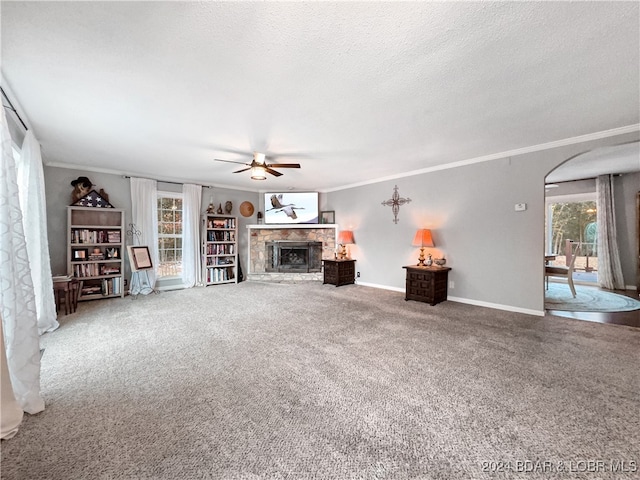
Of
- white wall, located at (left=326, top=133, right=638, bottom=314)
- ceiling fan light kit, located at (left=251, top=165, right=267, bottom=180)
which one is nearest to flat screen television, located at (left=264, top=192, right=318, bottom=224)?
white wall, located at (left=326, top=133, right=638, bottom=314)

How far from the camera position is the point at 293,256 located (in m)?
7.16

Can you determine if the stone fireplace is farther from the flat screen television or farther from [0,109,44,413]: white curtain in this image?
[0,109,44,413]: white curtain

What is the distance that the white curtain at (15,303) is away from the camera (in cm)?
177

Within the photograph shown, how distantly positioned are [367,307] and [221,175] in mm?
3935

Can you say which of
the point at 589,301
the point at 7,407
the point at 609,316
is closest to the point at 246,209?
the point at 7,407

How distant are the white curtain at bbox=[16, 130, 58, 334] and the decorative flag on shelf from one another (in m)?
1.85

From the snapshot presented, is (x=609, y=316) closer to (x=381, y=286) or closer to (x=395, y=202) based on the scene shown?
(x=381, y=286)

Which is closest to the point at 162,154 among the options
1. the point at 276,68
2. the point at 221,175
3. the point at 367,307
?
the point at 221,175

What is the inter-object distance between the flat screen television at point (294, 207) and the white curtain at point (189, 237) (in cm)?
183

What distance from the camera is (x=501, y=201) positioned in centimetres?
418

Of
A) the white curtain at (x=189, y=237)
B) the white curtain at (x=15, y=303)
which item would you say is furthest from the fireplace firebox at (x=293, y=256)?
the white curtain at (x=15, y=303)

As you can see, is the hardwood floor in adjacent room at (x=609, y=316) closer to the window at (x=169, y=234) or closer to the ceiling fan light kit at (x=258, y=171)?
the ceiling fan light kit at (x=258, y=171)

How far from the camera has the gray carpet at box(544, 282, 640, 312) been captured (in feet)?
13.9

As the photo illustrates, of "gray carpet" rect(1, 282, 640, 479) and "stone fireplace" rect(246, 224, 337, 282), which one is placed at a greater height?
"stone fireplace" rect(246, 224, 337, 282)
